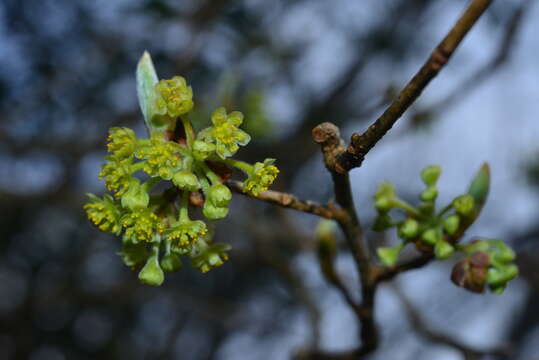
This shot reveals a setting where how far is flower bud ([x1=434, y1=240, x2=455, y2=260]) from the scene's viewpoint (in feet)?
4.55

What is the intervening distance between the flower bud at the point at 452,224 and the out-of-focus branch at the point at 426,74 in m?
0.49

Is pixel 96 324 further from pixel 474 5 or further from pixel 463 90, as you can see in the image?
pixel 474 5

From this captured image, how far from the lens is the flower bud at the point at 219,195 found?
119cm

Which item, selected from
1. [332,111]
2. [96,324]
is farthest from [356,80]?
[96,324]

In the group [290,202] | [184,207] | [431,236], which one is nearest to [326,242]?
[431,236]

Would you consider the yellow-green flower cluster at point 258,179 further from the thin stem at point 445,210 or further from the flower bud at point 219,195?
the thin stem at point 445,210

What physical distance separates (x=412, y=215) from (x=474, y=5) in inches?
30.0

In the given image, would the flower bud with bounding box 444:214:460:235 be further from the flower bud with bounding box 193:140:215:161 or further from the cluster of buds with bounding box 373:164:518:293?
the flower bud with bounding box 193:140:215:161

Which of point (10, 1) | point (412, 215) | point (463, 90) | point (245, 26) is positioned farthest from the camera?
point (245, 26)

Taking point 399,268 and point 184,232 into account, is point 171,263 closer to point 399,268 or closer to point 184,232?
point 184,232

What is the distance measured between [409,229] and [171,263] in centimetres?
60

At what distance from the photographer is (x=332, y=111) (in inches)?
176

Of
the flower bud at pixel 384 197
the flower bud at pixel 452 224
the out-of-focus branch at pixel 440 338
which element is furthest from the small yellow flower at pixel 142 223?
the out-of-focus branch at pixel 440 338

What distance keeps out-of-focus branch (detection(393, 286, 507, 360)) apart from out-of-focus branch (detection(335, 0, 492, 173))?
1.05 metres
